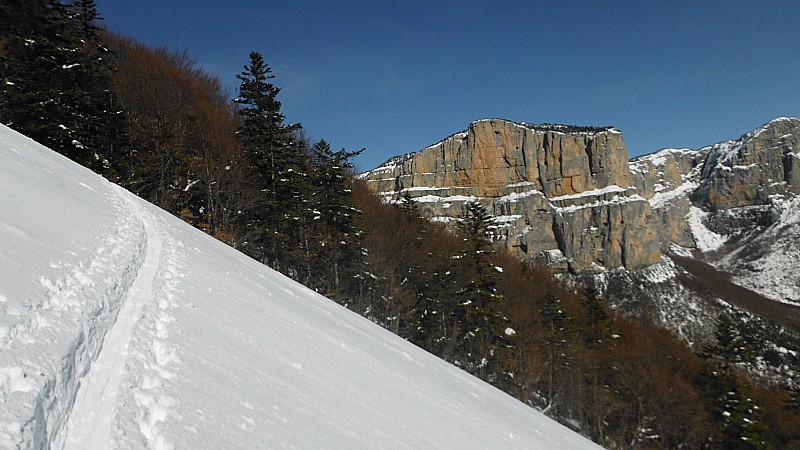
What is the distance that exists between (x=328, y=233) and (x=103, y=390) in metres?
19.7

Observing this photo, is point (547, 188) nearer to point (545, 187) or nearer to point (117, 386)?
point (545, 187)

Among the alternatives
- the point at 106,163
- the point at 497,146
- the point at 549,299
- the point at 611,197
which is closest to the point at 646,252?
the point at 611,197

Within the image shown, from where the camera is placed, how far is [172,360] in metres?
3.12

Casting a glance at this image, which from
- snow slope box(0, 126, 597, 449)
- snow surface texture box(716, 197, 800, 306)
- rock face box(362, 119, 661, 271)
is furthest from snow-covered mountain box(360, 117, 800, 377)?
snow slope box(0, 126, 597, 449)

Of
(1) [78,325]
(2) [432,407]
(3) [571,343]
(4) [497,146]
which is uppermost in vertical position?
(4) [497,146]

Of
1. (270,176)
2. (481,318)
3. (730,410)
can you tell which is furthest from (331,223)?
(730,410)

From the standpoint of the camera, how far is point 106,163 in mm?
16984

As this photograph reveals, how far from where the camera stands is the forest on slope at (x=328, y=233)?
16.9 meters

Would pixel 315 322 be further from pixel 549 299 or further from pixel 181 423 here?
pixel 549 299

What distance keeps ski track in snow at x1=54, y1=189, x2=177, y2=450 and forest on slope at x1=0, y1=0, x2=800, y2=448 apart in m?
14.8

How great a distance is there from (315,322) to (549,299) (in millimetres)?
30323

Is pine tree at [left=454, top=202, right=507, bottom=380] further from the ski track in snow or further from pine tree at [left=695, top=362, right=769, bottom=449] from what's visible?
the ski track in snow

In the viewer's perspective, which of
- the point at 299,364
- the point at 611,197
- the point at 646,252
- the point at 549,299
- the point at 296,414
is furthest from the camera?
the point at 611,197

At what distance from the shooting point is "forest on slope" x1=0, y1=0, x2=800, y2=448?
55.5 ft
